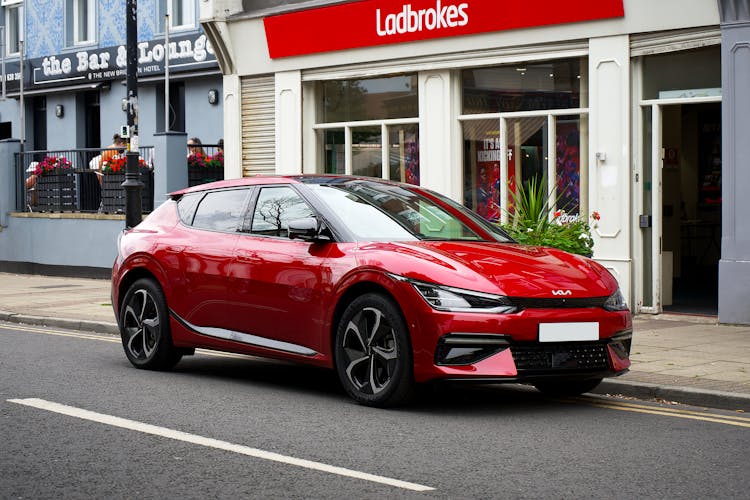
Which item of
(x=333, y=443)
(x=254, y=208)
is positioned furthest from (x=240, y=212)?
(x=333, y=443)

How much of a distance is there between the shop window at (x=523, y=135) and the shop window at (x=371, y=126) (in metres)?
1.11

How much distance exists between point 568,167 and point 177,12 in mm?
12461

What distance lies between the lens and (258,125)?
20.5 m

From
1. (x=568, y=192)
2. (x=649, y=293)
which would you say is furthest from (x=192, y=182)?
(x=649, y=293)

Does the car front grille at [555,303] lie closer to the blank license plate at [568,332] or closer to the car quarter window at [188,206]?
the blank license plate at [568,332]

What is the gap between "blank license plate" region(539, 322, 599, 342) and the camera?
26.3 ft

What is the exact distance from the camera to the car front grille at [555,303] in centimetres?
800

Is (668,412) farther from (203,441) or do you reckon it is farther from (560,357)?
(203,441)

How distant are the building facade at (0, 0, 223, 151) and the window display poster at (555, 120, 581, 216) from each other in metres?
10.1

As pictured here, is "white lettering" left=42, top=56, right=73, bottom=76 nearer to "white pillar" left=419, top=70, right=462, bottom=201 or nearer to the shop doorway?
"white pillar" left=419, top=70, right=462, bottom=201

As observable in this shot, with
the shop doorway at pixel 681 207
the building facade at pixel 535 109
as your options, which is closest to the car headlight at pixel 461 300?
the building facade at pixel 535 109

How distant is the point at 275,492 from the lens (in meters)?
5.96

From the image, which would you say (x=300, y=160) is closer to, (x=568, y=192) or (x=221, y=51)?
(x=221, y=51)

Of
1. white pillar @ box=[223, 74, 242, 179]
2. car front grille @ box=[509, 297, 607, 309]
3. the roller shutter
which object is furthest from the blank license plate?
white pillar @ box=[223, 74, 242, 179]
